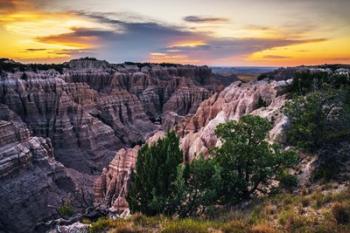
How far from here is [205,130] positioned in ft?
132

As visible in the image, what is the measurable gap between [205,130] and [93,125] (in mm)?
42727

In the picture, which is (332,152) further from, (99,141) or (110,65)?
(110,65)

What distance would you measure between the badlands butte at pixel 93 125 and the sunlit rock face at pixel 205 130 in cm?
13

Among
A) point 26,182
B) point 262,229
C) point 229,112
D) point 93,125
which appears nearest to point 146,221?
point 262,229

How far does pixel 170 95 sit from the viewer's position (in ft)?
415

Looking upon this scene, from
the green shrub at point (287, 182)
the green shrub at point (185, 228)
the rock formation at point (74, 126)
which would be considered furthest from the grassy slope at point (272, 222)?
the rock formation at point (74, 126)

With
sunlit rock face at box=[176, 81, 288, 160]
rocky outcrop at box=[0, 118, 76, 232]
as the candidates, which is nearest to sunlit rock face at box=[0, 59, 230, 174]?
rocky outcrop at box=[0, 118, 76, 232]

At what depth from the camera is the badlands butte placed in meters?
40.2

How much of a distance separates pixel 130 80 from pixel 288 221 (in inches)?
4579

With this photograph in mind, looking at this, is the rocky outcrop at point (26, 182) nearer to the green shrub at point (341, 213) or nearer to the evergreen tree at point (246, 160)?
the evergreen tree at point (246, 160)

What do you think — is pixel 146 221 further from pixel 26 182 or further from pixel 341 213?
pixel 26 182

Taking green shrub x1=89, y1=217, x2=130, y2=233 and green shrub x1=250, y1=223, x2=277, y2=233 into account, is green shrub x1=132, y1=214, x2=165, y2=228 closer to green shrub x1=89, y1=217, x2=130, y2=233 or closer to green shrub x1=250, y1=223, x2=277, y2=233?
green shrub x1=89, y1=217, x2=130, y2=233

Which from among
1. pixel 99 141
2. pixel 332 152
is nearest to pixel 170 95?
pixel 99 141

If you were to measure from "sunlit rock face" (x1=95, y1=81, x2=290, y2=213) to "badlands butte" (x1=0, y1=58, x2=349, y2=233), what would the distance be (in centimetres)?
13
